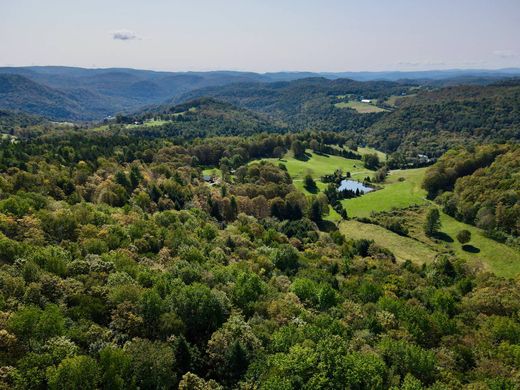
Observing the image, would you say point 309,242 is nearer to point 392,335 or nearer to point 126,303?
point 392,335

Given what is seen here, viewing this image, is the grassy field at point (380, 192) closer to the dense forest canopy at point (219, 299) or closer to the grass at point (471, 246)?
the grass at point (471, 246)

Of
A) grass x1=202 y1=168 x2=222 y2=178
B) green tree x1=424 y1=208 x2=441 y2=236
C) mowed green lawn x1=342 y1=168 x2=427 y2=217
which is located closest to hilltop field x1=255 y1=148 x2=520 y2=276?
mowed green lawn x1=342 y1=168 x2=427 y2=217

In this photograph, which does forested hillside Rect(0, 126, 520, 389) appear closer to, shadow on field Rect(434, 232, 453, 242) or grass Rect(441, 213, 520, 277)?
grass Rect(441, 213, 520, 277)

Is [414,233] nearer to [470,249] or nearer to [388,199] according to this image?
[470,249]

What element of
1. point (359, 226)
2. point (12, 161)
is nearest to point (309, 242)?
point (359, 226)

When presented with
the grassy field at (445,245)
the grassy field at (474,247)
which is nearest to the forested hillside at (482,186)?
the grassy field at (474,247)
